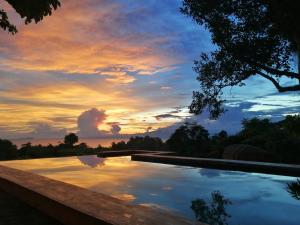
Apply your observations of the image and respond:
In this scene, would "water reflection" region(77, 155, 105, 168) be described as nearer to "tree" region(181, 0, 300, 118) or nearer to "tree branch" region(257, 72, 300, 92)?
"tree" region(181, 0, 300, 118)

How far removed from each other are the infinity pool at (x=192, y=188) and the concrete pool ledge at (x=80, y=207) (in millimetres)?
1810

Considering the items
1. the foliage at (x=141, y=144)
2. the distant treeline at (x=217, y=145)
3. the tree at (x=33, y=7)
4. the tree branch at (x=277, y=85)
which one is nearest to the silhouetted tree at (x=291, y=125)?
the distant treeline at (x=217, y=145)

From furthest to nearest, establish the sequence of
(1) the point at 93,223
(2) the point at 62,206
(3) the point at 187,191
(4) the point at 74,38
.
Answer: (4) the point at 74,38
(3) the point at 187,191
(2) the point at 62,206
(1) the point at 93,223

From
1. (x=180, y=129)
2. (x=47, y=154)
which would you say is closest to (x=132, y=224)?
(x=180, y=129)

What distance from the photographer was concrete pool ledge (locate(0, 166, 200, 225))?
14.4 ft

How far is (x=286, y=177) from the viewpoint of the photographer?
1075 cm

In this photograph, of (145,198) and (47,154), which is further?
(47,154)

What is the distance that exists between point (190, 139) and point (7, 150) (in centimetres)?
1072

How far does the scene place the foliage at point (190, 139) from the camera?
1982 centimetres

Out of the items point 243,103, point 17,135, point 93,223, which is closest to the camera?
point 93,223

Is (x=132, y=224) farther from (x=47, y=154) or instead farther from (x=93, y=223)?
(x=47, y=154)

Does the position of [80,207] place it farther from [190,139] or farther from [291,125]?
[190,139]

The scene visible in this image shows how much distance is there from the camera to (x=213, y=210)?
6.98 m

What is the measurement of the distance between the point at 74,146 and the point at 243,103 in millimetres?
12503
